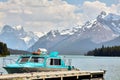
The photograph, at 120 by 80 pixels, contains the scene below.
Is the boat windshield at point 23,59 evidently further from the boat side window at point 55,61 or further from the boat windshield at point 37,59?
the boat side window at point 55,61

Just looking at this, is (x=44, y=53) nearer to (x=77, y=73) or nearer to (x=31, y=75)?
(x=77, y=73)

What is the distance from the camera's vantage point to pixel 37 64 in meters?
49.7

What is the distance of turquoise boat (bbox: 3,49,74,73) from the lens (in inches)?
1889

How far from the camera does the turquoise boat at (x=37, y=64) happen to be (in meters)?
48.0

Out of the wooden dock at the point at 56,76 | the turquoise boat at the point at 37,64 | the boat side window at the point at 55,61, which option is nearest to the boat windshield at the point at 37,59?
the turquoise boat at the point at 37,64

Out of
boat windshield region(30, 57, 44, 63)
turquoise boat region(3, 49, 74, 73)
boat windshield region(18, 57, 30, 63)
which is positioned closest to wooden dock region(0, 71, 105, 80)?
turquoise boat region(3, 49, 74, 73)

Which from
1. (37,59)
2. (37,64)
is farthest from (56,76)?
(37,59)

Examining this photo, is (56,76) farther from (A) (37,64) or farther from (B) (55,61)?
(B) (55,61)

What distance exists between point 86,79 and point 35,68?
6.64 meters

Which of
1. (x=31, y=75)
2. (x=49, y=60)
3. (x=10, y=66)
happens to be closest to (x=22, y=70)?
(x=10, y=66)

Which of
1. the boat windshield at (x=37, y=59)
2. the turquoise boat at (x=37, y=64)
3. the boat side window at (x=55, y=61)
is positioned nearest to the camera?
the turquoise boat at (x=37, y=64)

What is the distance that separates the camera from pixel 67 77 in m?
46.1

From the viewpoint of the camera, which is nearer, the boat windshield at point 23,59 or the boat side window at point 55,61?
the boat windshield at point 23,59

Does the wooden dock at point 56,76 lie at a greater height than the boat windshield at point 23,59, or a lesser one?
lesser
